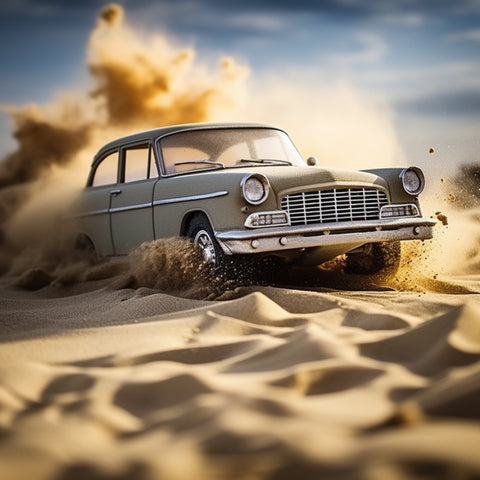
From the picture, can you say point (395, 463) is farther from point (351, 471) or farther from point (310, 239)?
point (310, 239)

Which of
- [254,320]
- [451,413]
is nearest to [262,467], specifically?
[451,413]

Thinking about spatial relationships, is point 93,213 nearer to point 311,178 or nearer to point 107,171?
A: point 107,171

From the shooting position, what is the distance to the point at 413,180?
711cm

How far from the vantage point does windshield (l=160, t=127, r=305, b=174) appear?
7.31 meters

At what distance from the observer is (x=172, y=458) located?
2459 millimetres

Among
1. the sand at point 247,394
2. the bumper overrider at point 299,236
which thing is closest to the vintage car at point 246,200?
the bumper overrider at point 299,236

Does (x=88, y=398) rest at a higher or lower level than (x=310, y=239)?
lower

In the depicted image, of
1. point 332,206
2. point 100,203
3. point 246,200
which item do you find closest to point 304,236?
point 332,206

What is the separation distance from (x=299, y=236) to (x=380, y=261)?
1495 mm

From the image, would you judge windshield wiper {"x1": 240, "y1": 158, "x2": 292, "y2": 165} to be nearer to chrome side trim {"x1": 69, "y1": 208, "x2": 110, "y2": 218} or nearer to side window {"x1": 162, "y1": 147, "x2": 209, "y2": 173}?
side window {"x1": 162, "y1": 147, "x2": 209, "y2": 173}

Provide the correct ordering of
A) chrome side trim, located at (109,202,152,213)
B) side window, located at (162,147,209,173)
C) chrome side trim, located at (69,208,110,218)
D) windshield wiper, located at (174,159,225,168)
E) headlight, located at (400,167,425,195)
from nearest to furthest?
headlight, located at (400,167,425,195), windshield wiper, located at (174,159,225,168), side window, located at (162,147,209,173), chrome side trim, located at (109,202,152,213), chrome side trim, located at (69,208,110,218)

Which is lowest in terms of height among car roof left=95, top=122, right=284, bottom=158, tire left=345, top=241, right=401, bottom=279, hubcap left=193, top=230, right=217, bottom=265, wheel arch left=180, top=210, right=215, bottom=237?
tire left=345, top=241, right=401, bottom=279

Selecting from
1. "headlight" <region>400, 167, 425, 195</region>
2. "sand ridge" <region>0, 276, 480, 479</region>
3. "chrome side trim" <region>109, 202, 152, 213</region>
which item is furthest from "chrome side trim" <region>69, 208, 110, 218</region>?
"sand ridge" <region>0, 276, 480, 479</region>

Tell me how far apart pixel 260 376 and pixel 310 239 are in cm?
296
